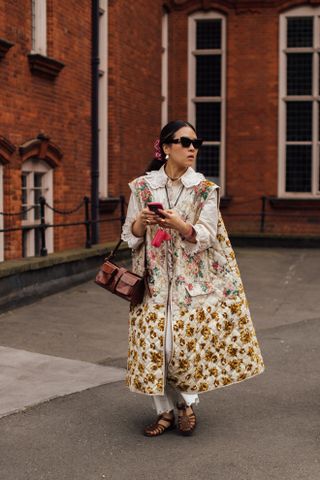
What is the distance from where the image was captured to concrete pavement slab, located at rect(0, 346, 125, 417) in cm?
607

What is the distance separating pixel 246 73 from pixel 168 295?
14193mm

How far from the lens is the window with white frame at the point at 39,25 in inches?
449

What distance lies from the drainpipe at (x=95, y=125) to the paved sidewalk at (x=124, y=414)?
393cm

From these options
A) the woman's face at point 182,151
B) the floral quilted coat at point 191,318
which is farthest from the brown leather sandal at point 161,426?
the woman's face at point 182,151

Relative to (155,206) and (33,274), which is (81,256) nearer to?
(33,274)

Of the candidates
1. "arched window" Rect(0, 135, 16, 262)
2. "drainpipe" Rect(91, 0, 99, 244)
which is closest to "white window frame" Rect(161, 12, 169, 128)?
"drainpipe" Rect(91, 0, 99, 244)

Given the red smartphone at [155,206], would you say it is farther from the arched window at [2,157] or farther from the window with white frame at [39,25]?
the window with white frame at [39,25]

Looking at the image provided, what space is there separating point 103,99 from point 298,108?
18.8ft

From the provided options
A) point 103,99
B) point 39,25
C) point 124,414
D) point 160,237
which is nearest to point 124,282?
point 160,237

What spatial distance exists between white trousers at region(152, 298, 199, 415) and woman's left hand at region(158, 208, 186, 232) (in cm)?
55

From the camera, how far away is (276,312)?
33.4 feet

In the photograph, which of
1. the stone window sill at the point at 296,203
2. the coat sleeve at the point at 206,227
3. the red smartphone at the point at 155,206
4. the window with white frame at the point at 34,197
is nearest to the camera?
the red smartphone at the point at 155,206

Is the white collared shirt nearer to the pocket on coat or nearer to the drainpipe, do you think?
the pocket on coat

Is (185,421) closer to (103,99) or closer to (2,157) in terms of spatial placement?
(2,157)
